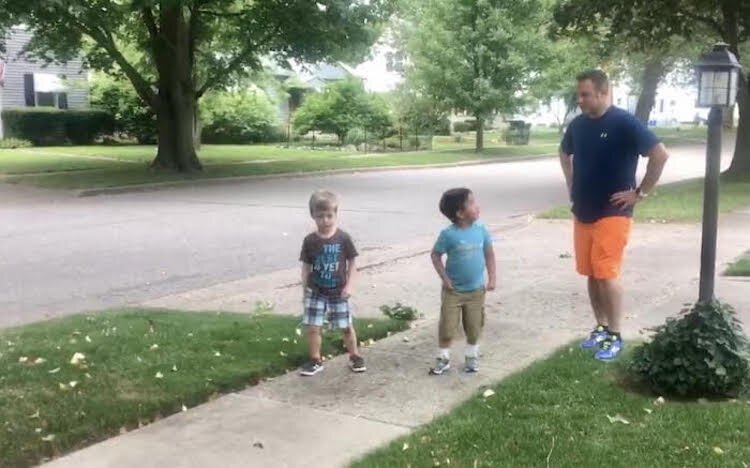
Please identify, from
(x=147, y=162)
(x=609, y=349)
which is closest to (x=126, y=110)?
(x=147, y=162)

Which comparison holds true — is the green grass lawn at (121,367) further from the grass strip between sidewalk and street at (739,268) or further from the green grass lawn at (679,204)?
the green grass lawn at (679,204)

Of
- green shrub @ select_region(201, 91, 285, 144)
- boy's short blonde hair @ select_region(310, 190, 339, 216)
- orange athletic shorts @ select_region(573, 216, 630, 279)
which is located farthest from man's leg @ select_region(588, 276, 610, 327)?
green shrub @ select_region(201, 91, 285, 144)

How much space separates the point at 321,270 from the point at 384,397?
0.87 m

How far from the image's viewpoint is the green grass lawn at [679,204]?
44.3 ft

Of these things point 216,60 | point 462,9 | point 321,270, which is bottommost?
point 321,270

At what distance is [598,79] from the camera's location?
5.35m

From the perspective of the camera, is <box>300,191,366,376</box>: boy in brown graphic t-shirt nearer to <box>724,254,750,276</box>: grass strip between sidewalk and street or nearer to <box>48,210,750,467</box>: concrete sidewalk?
<box>48,210,750,467</box>: concrete sidewalk

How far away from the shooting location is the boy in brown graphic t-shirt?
523 cm

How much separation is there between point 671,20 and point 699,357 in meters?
15.7

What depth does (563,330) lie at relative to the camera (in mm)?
6535

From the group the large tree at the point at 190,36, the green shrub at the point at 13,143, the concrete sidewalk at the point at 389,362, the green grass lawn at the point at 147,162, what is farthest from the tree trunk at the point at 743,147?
the green shrub at the point at 13,143

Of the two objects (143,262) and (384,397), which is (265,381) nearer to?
(384,397)

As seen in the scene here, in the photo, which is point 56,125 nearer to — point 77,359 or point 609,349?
point 77,359

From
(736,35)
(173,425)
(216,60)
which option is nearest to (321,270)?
(173,425)
